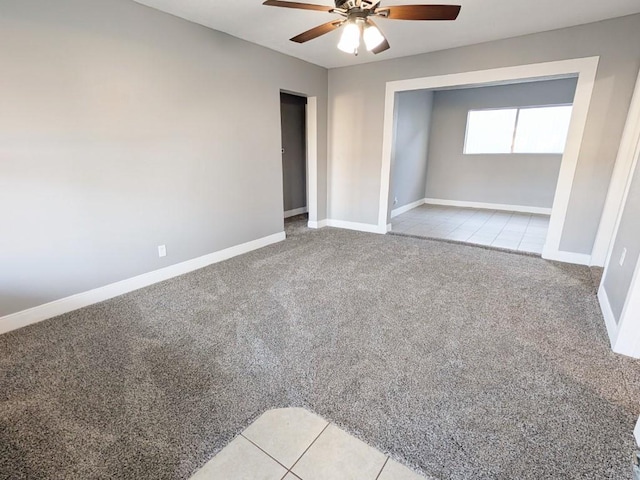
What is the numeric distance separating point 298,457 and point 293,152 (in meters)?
5.12

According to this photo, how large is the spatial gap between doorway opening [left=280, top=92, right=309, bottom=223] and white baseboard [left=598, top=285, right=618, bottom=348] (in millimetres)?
4473

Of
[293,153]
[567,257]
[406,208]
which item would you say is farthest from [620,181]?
[293,153]

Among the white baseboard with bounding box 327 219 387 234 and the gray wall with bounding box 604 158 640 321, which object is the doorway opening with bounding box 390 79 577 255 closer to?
the white baseboard with bounding box 327 219 387 234

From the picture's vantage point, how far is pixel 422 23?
9.58 ft

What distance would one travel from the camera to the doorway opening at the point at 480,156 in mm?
5609

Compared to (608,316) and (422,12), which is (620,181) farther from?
(422,12)

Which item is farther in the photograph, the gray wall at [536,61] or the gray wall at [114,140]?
the gray wall at [536,61]

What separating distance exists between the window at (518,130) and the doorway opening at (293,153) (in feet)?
11.9

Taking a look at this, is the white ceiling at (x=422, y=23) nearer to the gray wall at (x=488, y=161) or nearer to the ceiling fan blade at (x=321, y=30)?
the ceiling fan blade at (x=321, y=30)

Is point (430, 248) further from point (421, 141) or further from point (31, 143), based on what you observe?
point (31, 143)

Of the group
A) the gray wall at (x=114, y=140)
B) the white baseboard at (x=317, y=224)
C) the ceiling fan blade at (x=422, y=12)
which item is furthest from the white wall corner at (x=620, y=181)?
the gray wall at (x=114, y=140)

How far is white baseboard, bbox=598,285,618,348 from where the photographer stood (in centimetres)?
203

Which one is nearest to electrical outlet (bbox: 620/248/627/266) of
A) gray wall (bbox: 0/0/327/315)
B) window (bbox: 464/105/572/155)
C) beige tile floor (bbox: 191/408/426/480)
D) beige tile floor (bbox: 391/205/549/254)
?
beige tile floor (bbox: 391/205/549/254)

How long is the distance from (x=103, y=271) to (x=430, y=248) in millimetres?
3626
